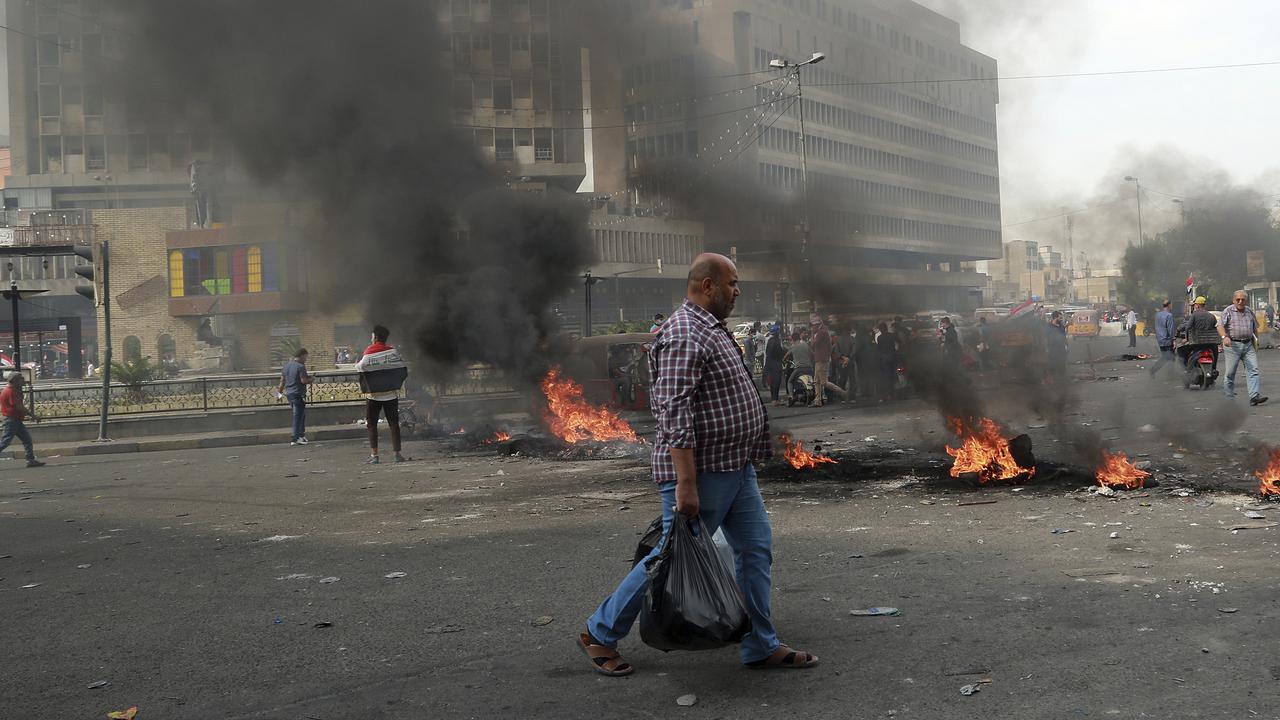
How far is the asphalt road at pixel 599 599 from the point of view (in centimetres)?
350

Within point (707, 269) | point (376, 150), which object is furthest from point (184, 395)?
point (707, 269)

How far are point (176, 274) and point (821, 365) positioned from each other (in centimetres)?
3729

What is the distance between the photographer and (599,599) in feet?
16.2

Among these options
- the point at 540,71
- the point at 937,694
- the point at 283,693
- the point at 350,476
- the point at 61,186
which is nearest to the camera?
the point at 937,694

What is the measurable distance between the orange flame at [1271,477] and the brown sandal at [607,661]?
5.19 m

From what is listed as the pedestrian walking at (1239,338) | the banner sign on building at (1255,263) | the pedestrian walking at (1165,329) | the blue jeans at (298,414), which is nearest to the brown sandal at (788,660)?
the pedestrian walking at (1239,338)

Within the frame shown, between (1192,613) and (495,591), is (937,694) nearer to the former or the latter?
(1192,613)

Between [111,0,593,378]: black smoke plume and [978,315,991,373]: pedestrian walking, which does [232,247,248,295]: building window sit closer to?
[111,0,593,378]: black smoke plume

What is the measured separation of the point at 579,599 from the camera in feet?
16.2

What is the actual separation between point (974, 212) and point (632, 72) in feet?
20.5

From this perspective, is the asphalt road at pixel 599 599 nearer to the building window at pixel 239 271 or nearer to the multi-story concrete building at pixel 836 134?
the multi-story concrete building at pixel 836 134

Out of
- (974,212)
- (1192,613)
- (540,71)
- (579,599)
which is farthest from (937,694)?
(540,71)

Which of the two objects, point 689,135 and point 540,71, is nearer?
point 689,135

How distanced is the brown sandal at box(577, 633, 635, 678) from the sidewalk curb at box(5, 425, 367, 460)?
1376 centimetres
